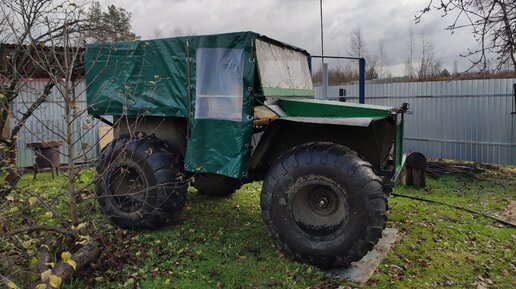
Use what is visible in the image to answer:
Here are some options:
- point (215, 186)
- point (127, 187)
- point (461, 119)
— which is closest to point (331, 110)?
point (127, 187)

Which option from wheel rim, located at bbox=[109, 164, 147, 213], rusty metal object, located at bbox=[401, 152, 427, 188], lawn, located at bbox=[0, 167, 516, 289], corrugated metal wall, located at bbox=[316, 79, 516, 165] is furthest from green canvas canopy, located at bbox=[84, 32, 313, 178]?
corrugated metal wall, located at bbox=[316, 79, 516, 165]

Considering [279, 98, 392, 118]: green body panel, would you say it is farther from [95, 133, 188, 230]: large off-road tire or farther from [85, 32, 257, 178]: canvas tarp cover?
[95, 133, 188, 230]: large off-road tire

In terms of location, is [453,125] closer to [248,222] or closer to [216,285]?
[248,222]

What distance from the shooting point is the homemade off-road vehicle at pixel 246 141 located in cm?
438

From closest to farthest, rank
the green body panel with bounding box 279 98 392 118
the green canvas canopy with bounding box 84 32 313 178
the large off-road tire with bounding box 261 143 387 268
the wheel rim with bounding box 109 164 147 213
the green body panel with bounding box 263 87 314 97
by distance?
the large off-road tire with bounding box 261 143 387 268 → the green body panel with bounding box 279 98 392 118 → the green canvas canopy with bounding box 84 32 313 178 → the green body panel with bounding box 263 87 314 97 → the wheel rim with bounding box 109 164 147 213

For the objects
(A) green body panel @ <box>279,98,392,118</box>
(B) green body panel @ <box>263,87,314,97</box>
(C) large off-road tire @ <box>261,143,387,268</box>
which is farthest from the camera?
(B) green body panel @ <box>263,87,314,97</box>

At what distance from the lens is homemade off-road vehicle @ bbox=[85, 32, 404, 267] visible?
4.38 m

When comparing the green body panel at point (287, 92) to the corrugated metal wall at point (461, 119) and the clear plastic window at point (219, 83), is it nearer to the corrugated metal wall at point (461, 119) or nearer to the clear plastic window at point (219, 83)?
the clear plastic window at point (219, 83)

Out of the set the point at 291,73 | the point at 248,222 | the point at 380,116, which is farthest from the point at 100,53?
the point at 380,116

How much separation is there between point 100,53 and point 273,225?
3.15m

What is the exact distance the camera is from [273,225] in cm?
460

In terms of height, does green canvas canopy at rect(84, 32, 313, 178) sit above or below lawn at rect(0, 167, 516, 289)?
above

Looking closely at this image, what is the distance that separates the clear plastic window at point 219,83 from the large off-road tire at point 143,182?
30.0 inches

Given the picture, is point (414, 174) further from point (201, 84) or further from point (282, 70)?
point (201, 84)
